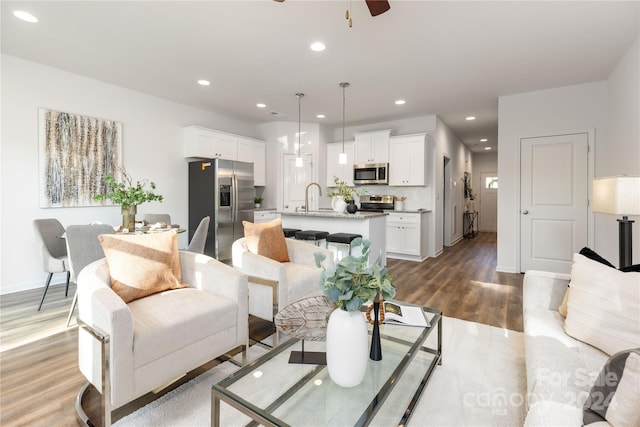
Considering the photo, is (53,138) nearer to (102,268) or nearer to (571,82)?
(102,268)

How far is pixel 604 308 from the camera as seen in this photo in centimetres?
141

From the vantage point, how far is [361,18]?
8.86 feet

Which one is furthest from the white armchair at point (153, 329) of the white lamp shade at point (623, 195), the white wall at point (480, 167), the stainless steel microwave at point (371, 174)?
the white wall at point (480, 167)

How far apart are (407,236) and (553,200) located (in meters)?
2.22

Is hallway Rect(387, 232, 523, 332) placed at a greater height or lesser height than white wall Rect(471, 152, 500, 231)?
lesser

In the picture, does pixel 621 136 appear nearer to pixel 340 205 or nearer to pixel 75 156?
pixel 340 205

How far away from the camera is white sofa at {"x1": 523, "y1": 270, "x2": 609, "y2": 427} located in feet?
3.40

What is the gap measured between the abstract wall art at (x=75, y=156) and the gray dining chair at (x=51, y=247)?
61 cm

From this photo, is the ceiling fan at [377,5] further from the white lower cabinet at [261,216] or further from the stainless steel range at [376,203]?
the stainless steel range at [376,203]

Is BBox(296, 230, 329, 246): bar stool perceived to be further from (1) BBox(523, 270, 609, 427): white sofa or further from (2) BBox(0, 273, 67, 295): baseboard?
(2) BBox(0, 273, 67, 295): baseboard

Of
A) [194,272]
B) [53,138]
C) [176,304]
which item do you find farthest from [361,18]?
[53,138]

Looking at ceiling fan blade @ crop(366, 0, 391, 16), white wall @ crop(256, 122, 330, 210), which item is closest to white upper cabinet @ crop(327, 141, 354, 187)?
white wall @ crop(256, 122, 330, 210)

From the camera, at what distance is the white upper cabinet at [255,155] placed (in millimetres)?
6084

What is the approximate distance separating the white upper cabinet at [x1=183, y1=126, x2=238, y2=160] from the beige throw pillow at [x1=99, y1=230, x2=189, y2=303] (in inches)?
139
